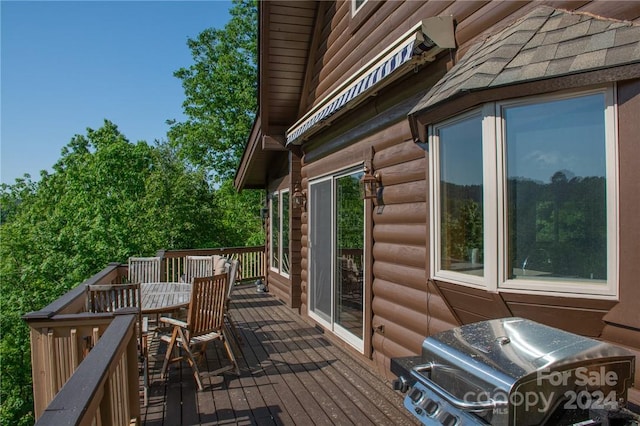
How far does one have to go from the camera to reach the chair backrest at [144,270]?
19.9ft

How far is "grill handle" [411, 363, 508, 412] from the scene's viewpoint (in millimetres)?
1229

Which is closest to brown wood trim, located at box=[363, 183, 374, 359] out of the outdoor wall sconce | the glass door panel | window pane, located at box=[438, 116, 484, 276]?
the glass door panel

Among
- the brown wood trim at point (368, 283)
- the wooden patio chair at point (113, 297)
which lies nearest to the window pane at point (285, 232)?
the brown wood trim at point (368, 283)

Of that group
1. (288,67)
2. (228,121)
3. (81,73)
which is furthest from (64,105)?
(288,67)

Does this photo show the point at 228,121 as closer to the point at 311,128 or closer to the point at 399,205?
the point at 311,128

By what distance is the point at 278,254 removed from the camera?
830cm

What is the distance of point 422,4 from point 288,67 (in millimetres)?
2917

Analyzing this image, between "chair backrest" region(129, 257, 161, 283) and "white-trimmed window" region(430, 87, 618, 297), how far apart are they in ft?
16.8

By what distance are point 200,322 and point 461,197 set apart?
2698mm

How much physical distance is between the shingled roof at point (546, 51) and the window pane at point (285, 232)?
552cm

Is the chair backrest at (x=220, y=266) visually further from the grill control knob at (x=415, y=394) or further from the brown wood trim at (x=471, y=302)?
the grill control knob at (x=415, y=394)

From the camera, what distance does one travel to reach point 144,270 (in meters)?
6.16

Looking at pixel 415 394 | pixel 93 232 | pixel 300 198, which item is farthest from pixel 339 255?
pixel 93 232

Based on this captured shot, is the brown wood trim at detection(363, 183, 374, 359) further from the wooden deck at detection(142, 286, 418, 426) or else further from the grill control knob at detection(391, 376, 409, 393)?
the grill control knob at detection(391, 376, 409, 393)
